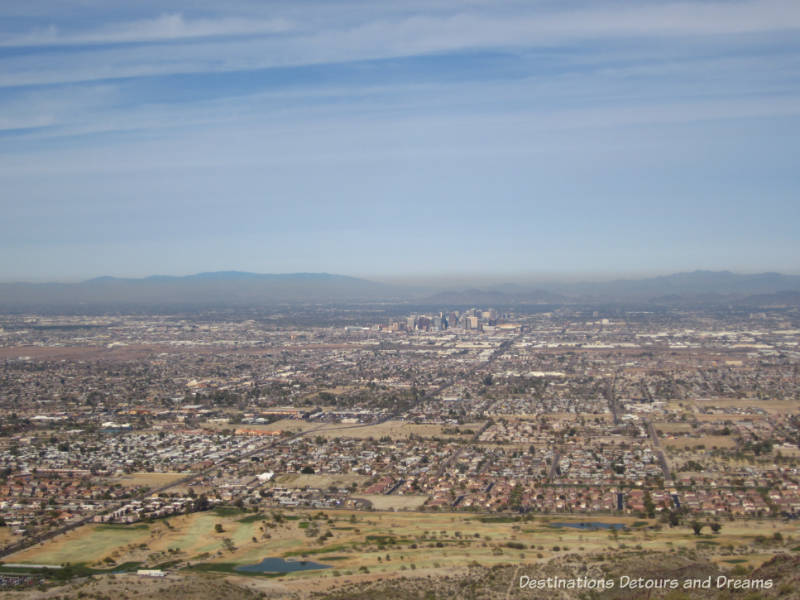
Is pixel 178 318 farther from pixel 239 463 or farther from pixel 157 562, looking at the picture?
pixel 157 562

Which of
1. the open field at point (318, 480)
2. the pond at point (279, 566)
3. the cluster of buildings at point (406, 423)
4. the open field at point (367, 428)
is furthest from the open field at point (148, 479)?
the pond at point (279, 566)

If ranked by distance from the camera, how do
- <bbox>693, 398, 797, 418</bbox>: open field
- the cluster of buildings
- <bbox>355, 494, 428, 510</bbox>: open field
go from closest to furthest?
<bbox>355, 494, 428, 510</bbox>: open field → the cluster of buildings → <bbox>693, 398, 797, 418</bbox>: open field

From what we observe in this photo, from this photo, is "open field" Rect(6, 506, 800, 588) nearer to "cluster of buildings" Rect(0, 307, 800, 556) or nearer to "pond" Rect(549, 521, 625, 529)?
"pond" Rect(549, 521, 625, 529)

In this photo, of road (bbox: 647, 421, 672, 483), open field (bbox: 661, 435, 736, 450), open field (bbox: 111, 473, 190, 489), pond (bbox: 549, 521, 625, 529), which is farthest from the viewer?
open field (bbox: 661, 435, 736, 450)

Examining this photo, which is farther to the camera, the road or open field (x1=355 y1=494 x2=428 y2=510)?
the road

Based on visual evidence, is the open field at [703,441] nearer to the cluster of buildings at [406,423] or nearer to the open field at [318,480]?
the cluster of buildings at [406,423]

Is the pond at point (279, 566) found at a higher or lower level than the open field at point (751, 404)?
lower

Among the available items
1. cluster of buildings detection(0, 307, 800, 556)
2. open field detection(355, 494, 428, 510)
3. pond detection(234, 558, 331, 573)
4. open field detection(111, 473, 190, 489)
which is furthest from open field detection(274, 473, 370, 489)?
pond detection(234, 558, 331, 573)

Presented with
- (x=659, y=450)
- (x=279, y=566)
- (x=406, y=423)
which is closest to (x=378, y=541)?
(x=279, y=566)

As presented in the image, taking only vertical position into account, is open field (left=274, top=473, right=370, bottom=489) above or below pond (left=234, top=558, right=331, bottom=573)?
above

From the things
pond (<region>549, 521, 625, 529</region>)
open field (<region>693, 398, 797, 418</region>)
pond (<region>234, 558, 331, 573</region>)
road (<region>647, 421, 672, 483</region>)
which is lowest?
pond (<region>234, 558, 331, 573</region>)

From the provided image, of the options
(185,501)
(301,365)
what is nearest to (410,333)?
(301,365)
